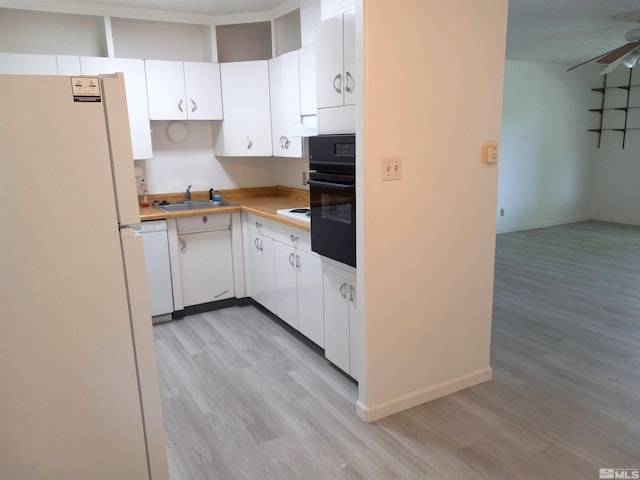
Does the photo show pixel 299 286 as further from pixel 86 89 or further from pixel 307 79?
pixel 86 89

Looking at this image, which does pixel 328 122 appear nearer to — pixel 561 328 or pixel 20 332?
pixel 20 332

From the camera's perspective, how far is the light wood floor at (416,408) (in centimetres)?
Answer: 214

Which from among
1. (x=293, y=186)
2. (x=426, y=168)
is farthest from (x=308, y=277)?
(x=293, y=186)

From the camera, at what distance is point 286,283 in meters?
3.46

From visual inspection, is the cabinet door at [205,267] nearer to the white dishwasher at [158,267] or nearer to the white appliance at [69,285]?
the white dishwasher at [158,267]

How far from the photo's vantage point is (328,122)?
272cm

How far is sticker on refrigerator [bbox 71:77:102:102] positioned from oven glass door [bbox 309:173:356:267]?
1318mm

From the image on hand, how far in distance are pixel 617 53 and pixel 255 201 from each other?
11.1 feet

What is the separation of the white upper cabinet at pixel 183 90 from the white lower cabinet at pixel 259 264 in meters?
1.00

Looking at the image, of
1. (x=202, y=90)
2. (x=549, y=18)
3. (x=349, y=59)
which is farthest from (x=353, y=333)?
(x=549, y=18)

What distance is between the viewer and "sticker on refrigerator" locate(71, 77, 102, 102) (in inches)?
55.2

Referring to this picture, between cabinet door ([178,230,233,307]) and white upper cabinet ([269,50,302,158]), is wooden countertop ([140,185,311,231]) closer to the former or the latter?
cabinet door ([178,230,233,307])

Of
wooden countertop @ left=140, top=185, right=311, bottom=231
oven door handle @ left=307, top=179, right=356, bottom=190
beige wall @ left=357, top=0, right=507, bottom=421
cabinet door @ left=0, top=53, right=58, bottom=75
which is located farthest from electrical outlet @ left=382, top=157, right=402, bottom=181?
Result: cabinet door @ left=0, top=53, right=58, bottom=75

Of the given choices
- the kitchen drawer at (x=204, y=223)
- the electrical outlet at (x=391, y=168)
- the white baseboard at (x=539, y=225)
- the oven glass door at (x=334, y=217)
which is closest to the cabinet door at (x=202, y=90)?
the kitchen drawer at (x=204, y=223)
